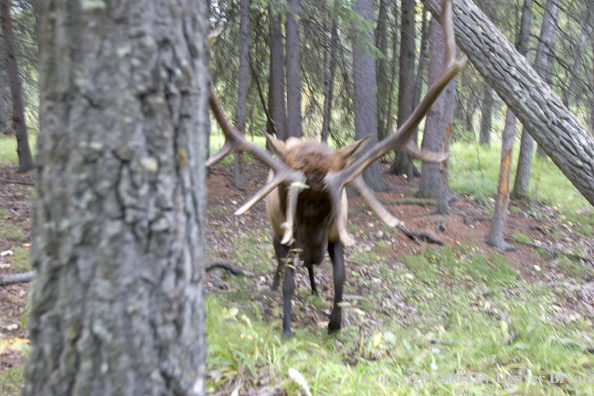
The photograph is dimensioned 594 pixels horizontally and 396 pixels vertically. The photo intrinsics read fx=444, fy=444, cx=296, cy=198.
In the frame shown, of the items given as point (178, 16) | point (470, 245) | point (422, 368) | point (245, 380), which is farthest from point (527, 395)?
point (470, 245)

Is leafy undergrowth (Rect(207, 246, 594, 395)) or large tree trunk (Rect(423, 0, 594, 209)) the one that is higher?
large tree trunk (Rect(423, 0, 594, 209))

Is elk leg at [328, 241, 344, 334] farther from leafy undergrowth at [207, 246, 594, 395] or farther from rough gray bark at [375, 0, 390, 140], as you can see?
rough gray bark at [375, 0, 390, 140]

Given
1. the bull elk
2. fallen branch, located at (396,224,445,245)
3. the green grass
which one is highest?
the bull elk

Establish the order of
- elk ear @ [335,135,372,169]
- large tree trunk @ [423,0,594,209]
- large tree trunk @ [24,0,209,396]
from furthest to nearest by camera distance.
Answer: large tree trunk @ [423,0,594,209] → elk ear @ [335,135,372,169] → large tree trunk @ [24,0,209,396]

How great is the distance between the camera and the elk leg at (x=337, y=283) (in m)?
4.71

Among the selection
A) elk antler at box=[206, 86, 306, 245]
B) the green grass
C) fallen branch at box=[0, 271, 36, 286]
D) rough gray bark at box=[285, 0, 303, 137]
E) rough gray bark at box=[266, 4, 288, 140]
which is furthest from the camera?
rough gray bark at box=[266, 4, 288, 140]

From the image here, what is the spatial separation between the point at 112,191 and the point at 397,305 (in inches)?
194

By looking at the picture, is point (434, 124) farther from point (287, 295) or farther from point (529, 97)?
point (287, 295)

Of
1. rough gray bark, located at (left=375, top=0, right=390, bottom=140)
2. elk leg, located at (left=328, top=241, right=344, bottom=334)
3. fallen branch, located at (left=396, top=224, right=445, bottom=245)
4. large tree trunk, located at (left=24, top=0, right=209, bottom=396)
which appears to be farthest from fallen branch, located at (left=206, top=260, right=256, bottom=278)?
rough gray bark, located at (left=375, top=0, right=390, bottom=140)

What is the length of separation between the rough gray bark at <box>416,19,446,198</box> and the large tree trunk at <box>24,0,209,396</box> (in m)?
7.64

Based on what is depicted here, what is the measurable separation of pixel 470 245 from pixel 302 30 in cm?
709

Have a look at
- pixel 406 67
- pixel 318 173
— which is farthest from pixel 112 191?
pixel 406 67

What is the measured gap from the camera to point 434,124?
9703 millimetres

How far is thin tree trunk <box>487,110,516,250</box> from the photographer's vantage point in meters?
7.86
